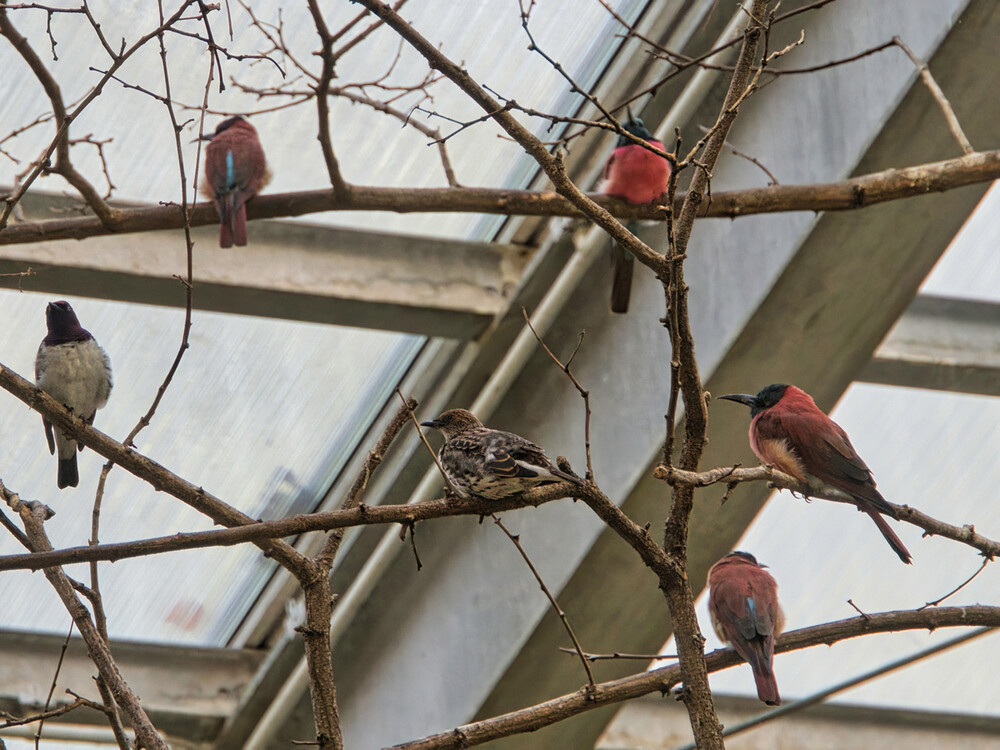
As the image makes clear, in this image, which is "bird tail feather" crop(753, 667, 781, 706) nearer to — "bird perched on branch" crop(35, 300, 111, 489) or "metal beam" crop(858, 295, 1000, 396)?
"metal beam" crop(858, 295, 1000, 396)

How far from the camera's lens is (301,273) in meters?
4.32

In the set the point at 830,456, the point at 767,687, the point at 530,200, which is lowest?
the point at 767,687

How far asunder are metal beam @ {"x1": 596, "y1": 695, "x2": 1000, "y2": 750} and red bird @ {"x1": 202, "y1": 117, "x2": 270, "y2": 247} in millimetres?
A: 3165

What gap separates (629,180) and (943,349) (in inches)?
61.6

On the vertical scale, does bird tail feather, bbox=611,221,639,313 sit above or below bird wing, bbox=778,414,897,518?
above

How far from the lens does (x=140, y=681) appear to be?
17.2 ft

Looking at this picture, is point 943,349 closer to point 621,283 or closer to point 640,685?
point 621,283

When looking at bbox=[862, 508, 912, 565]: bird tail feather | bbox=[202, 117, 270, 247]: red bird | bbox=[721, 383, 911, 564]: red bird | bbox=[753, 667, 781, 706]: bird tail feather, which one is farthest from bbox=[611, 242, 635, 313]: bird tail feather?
bbox=[753, 667, 781, 706]: bird tail feather

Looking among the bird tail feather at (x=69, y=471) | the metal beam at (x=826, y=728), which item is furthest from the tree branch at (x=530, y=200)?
the metal beam at (x=826, y=728)

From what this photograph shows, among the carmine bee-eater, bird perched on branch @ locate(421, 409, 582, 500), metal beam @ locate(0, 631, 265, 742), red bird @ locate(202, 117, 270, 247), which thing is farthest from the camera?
metal beam @ locate(0, 631, 265, 742)

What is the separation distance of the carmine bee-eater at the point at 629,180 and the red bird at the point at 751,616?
1.16m

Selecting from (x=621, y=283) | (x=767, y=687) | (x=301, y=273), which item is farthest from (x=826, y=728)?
(x=301, y=273)

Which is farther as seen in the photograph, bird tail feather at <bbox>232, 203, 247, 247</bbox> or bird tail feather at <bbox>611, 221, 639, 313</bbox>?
bird tail feather at <bbox>611, 221, 639, 313</bbox>

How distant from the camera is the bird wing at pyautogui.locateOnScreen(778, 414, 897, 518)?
304cm
